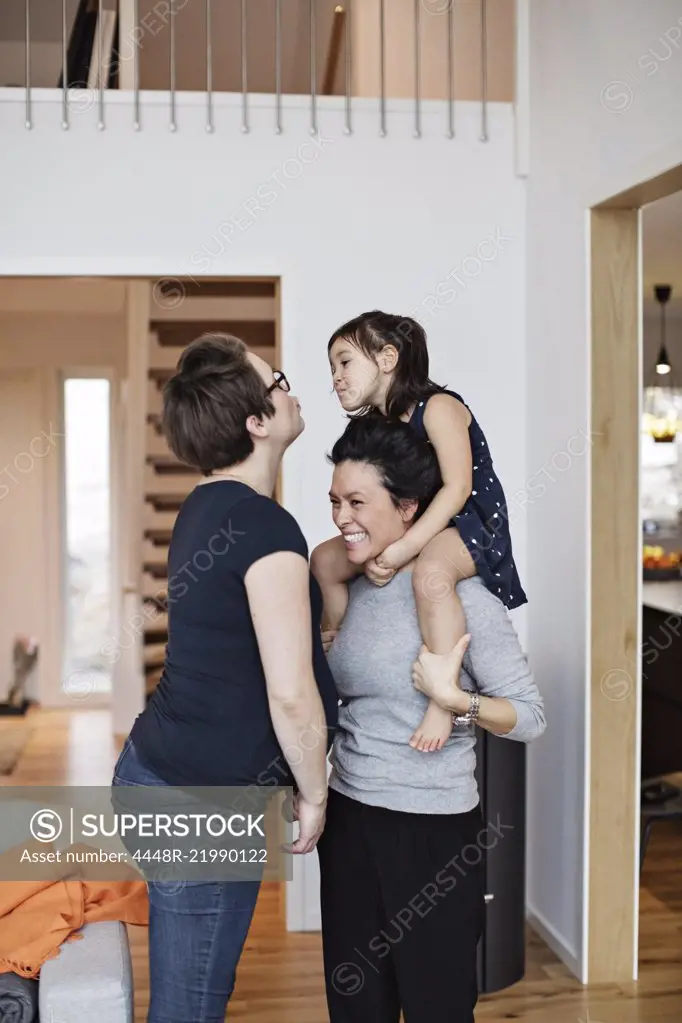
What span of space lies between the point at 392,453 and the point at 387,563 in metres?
0.18

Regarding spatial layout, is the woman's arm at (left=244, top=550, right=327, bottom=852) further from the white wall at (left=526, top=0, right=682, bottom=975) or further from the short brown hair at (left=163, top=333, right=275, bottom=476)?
the white wall at (left=526, top=0, right=682, bottom=975)

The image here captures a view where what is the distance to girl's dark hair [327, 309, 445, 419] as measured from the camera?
2.26 m

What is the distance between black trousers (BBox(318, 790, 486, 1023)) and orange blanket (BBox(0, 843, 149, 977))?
26.8 inches

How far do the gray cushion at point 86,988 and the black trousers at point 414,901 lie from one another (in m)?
0.47

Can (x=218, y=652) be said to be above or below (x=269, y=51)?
below

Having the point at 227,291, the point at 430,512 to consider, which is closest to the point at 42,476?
the point at 227,291

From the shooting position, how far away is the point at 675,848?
4625 mm

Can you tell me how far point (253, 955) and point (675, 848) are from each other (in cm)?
195

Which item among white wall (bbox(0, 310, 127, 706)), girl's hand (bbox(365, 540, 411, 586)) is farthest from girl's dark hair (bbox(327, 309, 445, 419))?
white wall (bbox(0, 310, 127, 706))

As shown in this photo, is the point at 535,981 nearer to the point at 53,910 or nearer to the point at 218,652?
the point at 53,910

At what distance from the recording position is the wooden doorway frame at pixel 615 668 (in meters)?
3.33

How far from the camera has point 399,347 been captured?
7.40ft

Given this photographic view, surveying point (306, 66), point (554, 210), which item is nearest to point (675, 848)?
point (554, 210)

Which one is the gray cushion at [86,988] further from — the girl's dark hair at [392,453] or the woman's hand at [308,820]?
the girl's dark hair at [392,453]
